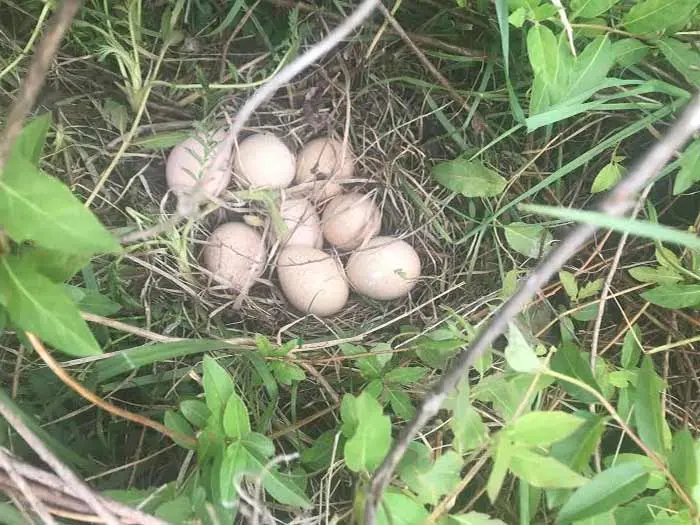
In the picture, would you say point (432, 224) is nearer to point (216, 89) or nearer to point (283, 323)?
point (283, 323)

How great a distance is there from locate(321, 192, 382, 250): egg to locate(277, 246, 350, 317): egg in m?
0.04

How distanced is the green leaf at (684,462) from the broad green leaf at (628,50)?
418mm

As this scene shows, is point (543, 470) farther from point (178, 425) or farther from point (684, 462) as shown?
point (178, 425)

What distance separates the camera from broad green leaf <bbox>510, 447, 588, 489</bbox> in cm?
53

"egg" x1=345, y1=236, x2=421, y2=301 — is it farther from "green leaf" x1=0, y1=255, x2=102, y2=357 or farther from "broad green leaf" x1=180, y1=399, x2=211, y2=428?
"green leaf" x1=0, y1=255, x2=102, y2=357

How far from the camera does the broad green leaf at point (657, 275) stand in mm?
862

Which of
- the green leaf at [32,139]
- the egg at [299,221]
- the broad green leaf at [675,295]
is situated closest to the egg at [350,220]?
the egg at [299,221]

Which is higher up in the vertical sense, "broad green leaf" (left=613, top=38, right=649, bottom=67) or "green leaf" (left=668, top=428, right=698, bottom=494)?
"broad green leaf" (left=613, top=38, right=649, bottom=67)

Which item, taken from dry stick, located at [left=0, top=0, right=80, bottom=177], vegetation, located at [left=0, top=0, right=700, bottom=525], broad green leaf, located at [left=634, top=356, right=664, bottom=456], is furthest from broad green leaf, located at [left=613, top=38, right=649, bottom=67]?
dry stick, located at [left=0, top=0, right=80, bottom=177]

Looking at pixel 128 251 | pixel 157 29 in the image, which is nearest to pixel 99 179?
pixel 128 251

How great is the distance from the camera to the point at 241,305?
0.97m

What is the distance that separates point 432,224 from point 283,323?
27 centimetres

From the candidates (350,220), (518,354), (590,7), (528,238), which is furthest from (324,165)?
(518,354)

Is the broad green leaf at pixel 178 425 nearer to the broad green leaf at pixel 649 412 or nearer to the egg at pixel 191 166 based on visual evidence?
the egg at pixel 191 166
